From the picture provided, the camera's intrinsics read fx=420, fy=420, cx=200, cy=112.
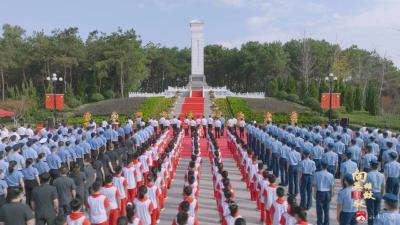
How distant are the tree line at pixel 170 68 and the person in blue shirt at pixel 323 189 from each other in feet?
89.4

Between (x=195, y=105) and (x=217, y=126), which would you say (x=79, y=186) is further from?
(x=195, y=105)

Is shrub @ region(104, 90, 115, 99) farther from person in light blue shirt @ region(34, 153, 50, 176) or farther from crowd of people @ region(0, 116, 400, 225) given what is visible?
person in light blue shirt @ region(34, 153, 50, 176)

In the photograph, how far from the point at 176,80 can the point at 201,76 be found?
23278 millimetres

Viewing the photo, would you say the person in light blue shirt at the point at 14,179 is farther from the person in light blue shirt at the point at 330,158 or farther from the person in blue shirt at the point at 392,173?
the person in blue shirt at the point at 392,173

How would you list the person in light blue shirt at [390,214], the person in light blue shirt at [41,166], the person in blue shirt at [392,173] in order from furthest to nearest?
the person in light blue shirt at [41,166]
the person in blue shirt at [392,173]
the person in light blue shirt at [390,214]

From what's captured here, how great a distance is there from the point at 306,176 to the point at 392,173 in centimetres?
180

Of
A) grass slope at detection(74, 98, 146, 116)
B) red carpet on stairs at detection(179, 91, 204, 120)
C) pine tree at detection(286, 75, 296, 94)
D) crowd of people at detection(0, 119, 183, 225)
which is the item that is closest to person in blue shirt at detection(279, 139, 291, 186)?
crowd of people at detection(0, 119, 183, 225)

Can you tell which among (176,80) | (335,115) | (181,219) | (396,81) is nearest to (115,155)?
(181,219)

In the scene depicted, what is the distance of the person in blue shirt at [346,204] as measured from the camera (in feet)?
21.7

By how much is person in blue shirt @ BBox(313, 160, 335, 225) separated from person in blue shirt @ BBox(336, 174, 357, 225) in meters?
1.13

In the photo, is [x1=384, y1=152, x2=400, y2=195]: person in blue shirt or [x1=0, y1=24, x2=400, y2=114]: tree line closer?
[x1=384, y1=152, x2=400, y2=195]: person in blue shirt

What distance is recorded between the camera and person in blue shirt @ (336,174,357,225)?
662cm

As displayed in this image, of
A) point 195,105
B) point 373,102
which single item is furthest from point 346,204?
point 373,102

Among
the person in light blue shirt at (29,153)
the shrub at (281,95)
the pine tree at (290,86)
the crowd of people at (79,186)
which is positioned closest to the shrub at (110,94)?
the shrub at (281,95)
